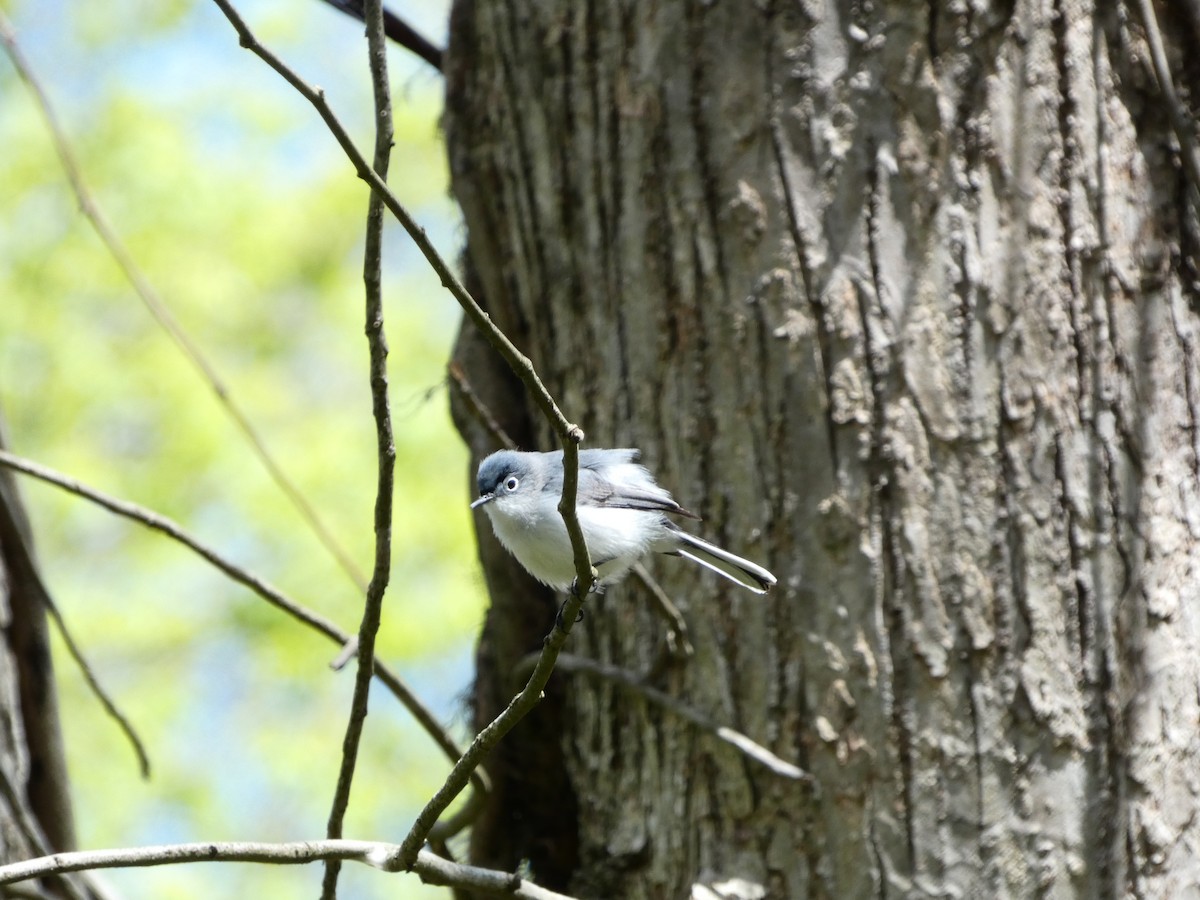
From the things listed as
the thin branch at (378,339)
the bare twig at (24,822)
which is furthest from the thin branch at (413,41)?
the bare twig at (24,822)

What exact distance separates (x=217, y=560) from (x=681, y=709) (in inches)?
40.0

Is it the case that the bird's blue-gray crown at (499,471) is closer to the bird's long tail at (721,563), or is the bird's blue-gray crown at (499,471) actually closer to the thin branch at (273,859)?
the bird's long tail at (721,563)

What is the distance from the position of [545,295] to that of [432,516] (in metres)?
5.40

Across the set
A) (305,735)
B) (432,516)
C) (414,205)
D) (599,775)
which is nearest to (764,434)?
(599,775)

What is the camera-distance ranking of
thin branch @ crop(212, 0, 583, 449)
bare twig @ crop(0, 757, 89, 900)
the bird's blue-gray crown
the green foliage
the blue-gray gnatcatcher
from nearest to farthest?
1. thin branch @ crop(212, 0, 583, 449)
2. the blue-gray gnatcatcher
3. the bird's blue-gray crown
4. bare twig @ crop(0, 757, 89, 900)
5. the green foliage

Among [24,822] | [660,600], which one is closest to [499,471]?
[660,600]

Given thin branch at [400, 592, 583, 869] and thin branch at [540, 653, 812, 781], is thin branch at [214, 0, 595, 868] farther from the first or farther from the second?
thin branch at [540, 653, 812, 781]

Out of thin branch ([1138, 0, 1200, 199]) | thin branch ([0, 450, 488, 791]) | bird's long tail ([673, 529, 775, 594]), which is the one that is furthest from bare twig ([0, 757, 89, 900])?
thin branch ([1138, 0, 1200, 199])

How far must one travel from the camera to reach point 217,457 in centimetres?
824

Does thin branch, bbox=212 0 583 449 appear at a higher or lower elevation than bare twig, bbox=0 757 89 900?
higher

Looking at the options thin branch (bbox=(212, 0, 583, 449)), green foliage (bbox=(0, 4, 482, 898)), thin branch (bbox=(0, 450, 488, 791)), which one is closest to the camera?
thin branch (bbox=(212, 0, 583, 449))

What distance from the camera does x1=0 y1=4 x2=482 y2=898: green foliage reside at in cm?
818

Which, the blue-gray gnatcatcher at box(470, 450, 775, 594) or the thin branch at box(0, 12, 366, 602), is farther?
the thin branch at box(0, 12, 366, 602)

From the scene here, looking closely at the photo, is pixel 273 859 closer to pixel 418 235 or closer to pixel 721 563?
pixel 418 235
